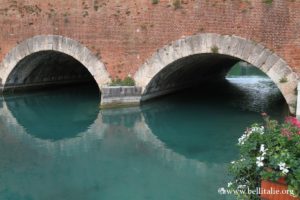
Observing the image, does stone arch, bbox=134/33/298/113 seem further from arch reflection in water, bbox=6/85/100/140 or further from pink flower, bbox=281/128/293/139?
pink flower, bbox=281/128/293/139

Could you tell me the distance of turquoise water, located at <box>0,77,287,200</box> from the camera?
6.43 metres

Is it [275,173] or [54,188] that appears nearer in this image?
[275,173]

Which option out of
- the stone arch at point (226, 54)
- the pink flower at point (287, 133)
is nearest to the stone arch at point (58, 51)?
the stone arch at point (226, 54)

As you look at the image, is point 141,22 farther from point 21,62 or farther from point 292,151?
point 292,151

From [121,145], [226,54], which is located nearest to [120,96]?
[121,145]

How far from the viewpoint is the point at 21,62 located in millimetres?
14875

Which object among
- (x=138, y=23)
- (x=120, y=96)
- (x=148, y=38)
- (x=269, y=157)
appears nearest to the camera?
(x=269, y=157)

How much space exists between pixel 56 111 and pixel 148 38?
13.9 ft

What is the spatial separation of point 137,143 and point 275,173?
19.9ft

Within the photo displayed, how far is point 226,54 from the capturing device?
426 inches

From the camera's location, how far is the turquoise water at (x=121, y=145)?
643cm

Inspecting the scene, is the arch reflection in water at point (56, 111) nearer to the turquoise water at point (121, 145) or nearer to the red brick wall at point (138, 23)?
the turquoise water at point (121, 145)

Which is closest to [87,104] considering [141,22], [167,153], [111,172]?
[141,22]

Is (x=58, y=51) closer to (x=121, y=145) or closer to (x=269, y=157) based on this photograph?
(x=121, y=145)
